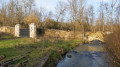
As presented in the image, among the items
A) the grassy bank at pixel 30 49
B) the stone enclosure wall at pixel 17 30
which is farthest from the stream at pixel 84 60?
the stone enclosure wall at pixel 17 30

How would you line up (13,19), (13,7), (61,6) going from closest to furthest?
(13,19)
(13,7)
(61,6)

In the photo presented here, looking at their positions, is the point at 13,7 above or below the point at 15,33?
above

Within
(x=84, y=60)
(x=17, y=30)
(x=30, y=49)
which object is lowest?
(x=84, y=60)

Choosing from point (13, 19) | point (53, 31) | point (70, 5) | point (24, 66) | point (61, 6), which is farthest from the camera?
point (61, 6)

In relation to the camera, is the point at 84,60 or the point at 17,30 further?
the point at 17,30

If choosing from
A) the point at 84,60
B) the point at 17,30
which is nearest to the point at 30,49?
the point at 84,60

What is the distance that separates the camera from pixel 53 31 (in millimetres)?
24250

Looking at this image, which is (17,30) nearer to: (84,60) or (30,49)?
(30,49)

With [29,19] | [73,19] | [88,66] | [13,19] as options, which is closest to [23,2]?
[13,19]

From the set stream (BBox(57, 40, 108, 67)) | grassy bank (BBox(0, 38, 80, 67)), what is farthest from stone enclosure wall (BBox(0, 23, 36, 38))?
stream (BBox(57, 40, 108, 67))

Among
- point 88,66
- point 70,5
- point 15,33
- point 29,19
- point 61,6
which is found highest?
point 61,6

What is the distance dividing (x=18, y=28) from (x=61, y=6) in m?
21.4

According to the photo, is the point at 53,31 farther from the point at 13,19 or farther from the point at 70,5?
the point at 13,19

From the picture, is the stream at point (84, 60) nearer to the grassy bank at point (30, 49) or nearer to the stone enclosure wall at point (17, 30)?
the grassy bank at point (30, 49)
